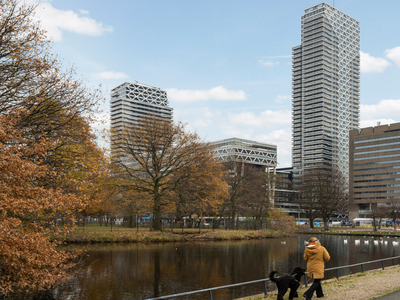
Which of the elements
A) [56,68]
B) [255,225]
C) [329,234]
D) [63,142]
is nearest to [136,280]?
[63,142]

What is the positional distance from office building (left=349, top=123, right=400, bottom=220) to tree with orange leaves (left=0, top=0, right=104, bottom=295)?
156 m

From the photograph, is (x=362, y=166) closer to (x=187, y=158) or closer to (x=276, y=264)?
(x=187, y=158)

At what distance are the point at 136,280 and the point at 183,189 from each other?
23489mm

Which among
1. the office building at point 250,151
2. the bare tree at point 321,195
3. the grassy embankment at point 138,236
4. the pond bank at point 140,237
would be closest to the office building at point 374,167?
the office building at point 250,151

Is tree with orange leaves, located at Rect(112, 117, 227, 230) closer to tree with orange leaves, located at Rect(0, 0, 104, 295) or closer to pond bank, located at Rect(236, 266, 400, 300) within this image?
tree with orange leaves, located at Rect(0, 0, 104, 295)

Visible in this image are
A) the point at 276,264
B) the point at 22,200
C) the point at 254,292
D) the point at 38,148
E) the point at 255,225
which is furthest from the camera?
the point at 255,225

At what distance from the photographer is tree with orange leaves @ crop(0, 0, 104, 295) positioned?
12062 millimetres

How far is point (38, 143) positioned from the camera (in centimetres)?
1542

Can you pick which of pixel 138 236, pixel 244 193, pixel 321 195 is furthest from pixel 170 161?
pixel 321 195

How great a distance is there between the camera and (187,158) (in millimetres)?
42250

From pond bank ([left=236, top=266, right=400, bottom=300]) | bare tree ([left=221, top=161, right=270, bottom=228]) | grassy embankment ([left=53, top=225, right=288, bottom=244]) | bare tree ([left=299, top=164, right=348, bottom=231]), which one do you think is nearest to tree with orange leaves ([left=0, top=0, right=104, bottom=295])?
pond bank ([left=236, top=266, right=400, bottom=300])

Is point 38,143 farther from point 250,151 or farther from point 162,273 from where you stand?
point 250,151

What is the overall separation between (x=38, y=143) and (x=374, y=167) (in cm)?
17236

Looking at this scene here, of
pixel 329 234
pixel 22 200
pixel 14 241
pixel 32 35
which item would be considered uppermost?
pixel 32 35
